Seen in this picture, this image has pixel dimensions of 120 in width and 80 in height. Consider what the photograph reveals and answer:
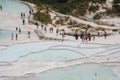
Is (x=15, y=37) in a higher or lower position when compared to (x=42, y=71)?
higher

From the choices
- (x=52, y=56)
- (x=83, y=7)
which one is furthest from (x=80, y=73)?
(x=83, y=7)

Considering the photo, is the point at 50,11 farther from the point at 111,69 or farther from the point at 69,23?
the point at 111,69

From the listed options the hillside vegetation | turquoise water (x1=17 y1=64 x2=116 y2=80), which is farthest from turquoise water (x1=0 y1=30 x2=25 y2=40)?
the hillside vegetation

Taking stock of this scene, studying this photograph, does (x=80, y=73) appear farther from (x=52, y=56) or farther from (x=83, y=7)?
(x=83, y=7)

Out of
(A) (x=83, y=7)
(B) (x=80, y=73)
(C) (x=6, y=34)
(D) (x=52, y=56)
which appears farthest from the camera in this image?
(A) (x=83, y=7)

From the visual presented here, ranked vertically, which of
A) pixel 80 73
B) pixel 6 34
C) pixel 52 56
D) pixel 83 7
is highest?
pixel 83 7

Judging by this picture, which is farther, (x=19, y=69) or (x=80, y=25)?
(x=80, y=25)

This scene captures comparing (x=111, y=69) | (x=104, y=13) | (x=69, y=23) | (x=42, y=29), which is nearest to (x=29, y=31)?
(x=42, y=29)
